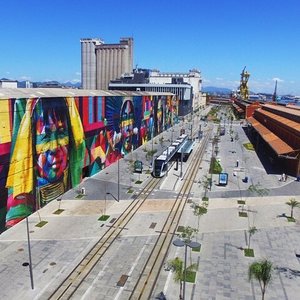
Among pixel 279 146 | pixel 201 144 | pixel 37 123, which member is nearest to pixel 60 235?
pixel 37 123

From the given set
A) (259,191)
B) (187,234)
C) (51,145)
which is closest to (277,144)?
(259,191)

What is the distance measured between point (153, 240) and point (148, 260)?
15.6 feet

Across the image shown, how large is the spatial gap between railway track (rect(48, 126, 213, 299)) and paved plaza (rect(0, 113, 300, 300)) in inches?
26.0

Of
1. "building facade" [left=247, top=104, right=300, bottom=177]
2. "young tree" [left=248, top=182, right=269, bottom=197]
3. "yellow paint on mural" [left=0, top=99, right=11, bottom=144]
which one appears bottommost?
"young tree" [left=248, top=182, right=269, bottom=197]

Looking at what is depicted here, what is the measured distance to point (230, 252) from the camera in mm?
35969

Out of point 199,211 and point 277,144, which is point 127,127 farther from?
point 199,211

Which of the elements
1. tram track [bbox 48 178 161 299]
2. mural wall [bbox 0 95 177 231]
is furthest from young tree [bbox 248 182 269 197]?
mural wall [bbox 0 95 177 231]

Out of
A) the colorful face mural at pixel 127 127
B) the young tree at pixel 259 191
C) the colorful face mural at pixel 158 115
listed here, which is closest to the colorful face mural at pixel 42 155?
the colorful face mural at pixel 127 127

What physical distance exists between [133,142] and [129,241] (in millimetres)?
54564

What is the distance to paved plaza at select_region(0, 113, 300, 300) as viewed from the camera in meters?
29.2

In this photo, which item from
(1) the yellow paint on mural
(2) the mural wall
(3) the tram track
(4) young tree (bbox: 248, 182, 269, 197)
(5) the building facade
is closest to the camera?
(3) the tram track

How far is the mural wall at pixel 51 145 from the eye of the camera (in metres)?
40.2

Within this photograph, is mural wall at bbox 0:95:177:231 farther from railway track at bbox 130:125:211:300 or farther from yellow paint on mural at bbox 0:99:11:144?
railway track at bbox 130:125:211:300

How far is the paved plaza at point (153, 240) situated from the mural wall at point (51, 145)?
7.95ft
